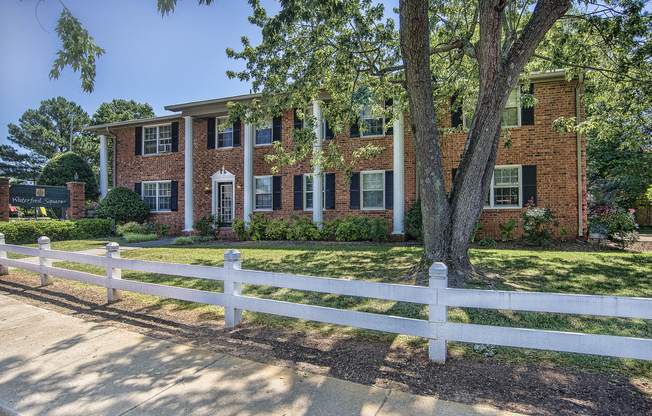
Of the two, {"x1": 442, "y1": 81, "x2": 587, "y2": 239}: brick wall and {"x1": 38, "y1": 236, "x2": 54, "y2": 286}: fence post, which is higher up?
{"x1": 442, "y1": 81, "x2": 587, "y2": 239}: brick wall

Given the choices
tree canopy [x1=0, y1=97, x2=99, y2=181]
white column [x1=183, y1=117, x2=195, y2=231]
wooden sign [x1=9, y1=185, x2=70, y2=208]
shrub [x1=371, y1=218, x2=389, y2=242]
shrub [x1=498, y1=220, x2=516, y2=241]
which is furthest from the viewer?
A: tree canopy [x1=0, y1=97, x2=99, y2=181]

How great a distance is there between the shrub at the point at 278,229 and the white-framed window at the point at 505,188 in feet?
24.9

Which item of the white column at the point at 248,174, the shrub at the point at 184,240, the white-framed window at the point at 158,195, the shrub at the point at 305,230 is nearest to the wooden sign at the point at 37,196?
the white-framed window at the point at 158,195

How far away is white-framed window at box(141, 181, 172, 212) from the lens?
17.7 m

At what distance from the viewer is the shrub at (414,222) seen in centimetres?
1208

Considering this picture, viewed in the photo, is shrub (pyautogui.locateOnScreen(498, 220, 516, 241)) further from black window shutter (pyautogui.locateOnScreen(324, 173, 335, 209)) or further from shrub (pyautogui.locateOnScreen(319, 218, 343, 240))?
black window shutter (pyautogui.locateOnScreen(324, 173, 335, 209))

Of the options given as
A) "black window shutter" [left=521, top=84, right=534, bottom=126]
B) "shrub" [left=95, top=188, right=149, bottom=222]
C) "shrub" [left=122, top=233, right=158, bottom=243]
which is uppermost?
"black window shutter" [left=521, top=84, right=534, bottom=126]

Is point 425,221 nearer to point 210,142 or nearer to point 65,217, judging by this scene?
point 210,142

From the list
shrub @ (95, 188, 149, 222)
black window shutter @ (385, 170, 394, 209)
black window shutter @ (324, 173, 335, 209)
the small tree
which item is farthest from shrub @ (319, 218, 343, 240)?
the small tree

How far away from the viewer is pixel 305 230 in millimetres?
13609

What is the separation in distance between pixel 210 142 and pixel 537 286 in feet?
49.1

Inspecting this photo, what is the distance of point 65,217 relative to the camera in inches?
658

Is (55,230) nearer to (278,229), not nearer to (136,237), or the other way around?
(136,237)

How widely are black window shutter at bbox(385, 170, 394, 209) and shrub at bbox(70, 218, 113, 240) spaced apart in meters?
13.0
